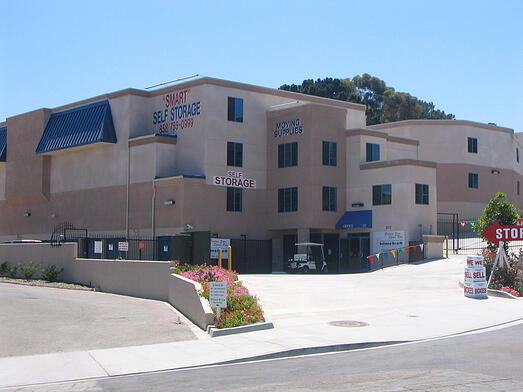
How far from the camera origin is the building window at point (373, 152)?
4512cm

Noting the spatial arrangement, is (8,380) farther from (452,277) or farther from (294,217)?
(294,217)

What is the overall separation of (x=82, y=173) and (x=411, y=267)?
25.5 m

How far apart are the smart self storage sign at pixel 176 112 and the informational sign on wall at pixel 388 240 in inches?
558

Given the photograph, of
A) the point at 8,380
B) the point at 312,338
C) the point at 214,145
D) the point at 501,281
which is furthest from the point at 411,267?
the point at 8,380

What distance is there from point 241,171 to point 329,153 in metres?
6.11

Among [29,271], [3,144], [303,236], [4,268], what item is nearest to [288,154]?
[303,236]

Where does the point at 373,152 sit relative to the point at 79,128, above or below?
below

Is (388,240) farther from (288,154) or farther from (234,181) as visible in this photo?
(234,181)

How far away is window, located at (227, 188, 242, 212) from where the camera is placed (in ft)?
141

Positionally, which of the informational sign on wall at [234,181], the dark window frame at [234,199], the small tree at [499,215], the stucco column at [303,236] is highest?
the informational sign on wall at [234,181]

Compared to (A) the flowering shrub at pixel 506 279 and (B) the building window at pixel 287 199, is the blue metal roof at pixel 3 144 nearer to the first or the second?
(B) the building window at pixel 287 199

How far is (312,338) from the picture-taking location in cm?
1527

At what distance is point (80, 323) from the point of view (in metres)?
18.1

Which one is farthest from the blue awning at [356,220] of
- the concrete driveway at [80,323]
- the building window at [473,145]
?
the concrete driveway at [80,323]
